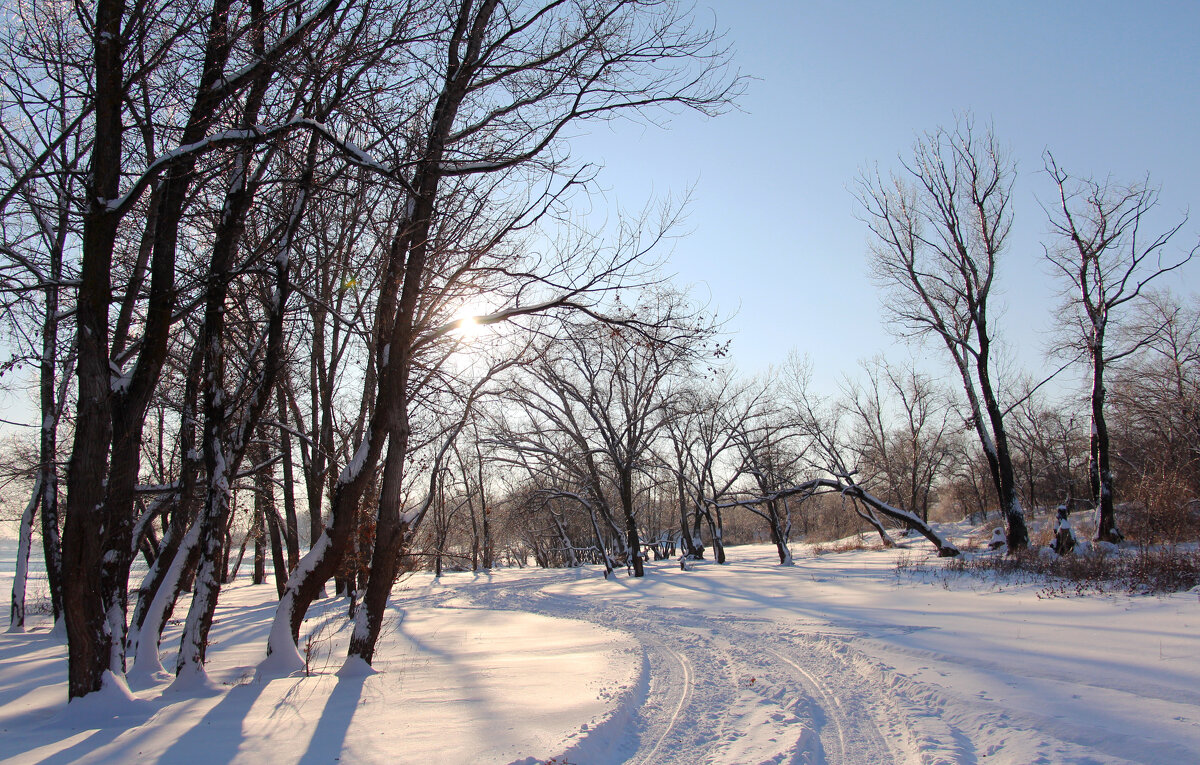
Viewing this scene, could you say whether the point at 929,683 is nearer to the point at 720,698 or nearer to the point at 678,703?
the point at 720,698

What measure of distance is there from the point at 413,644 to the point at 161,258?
6831mm

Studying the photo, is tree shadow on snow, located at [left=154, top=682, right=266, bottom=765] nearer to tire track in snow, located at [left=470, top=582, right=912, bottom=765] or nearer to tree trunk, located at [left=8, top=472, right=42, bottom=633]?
tire track in snow, located at [left=470, top=582, right=912, bottom=765]

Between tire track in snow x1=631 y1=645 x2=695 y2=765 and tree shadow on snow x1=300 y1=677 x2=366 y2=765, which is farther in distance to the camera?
tire track in snow x1=631 y1=645 x2=695 y2=765

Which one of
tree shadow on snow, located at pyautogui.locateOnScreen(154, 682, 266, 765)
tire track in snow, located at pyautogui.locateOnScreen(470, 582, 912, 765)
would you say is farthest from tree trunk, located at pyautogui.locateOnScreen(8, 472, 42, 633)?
tire track in snow, located at pyautogui.locateOnScreen(470, 582, 912, 765)

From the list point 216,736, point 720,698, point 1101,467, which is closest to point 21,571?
point 216,736

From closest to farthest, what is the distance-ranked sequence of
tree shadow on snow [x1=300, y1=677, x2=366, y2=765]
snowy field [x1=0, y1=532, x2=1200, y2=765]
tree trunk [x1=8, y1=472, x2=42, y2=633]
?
tree shadow on snow [x1=300, y1=677, x2=366, y2=765], snowy field [x1=0, y1=532, x2=1200, y2=765], tree trunk [x1=8, y1=472, x2=42, y2=633]

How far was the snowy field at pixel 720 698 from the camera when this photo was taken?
4.23 meters

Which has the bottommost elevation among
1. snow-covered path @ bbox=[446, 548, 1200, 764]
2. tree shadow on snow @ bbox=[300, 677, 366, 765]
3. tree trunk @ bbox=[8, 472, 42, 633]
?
snow-covered path @ bbox=[446, 548, 1200, 764]

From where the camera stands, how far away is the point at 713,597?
1493cm

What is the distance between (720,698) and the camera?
6051 millimetres

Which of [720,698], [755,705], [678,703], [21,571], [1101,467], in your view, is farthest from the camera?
[1101,467]

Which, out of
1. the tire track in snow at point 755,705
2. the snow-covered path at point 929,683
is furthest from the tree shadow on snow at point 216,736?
the tire track in snow at point 755,705

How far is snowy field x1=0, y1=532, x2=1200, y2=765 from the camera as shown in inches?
166

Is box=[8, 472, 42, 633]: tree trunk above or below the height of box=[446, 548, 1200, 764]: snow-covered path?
above
